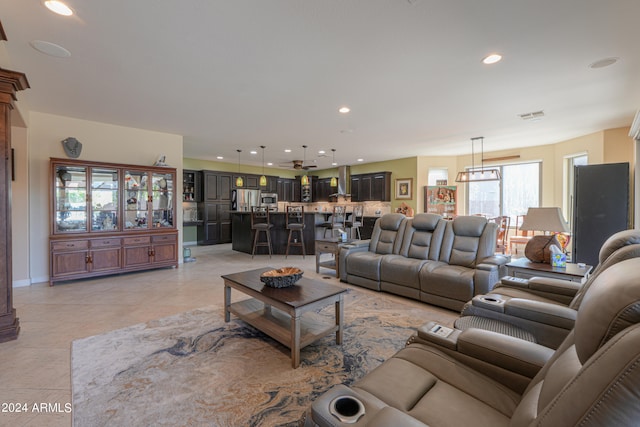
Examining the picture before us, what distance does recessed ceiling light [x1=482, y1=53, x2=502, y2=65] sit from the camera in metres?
2.72

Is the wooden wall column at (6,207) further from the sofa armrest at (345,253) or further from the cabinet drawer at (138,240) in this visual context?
the sofa armrest at (345,253)

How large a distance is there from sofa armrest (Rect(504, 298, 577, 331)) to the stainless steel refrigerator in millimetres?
8150

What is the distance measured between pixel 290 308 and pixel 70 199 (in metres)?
4.62

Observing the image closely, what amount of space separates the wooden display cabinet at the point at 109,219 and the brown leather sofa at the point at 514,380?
512cm

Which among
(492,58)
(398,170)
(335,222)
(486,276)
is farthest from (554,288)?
(398,170)

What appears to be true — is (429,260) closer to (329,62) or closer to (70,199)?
(329,62)

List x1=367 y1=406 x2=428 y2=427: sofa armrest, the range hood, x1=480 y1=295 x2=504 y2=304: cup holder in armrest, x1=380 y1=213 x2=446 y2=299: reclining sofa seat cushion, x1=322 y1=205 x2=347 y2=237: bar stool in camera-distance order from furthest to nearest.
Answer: the range hood
x1=322 y1=205 x2=347 y2=237: bar stool
x1=380 y1=213 x2=446 y2=299: reclining sofa seat cushion
x1=480 y1=295 x2=504 y2=304: cup holder in armrest
x1=367 y1=406 x2=428 y2=427: sofa armrest

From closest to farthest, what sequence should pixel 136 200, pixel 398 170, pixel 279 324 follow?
pixel 279 324
pixel 136 200
pixel 398 170

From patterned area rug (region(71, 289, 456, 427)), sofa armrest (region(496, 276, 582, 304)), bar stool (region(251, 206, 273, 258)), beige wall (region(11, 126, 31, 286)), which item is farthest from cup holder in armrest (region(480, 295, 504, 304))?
beige wall (region(11, 126, 31, 286))

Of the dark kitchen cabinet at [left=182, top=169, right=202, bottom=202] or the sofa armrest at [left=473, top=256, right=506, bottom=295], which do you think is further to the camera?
the dark kitchen cabinet at [left=182, top=169, right=202, bottom=202]

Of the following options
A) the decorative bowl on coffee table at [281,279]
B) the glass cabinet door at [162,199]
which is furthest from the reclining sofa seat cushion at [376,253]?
the glass cabinet door at [162,199]

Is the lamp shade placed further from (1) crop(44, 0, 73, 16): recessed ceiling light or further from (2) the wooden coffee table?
(1) crop(44, 0, 73, 16): recessed ceiling light

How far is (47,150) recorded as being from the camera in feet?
14.6

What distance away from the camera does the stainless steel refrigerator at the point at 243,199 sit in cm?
898
